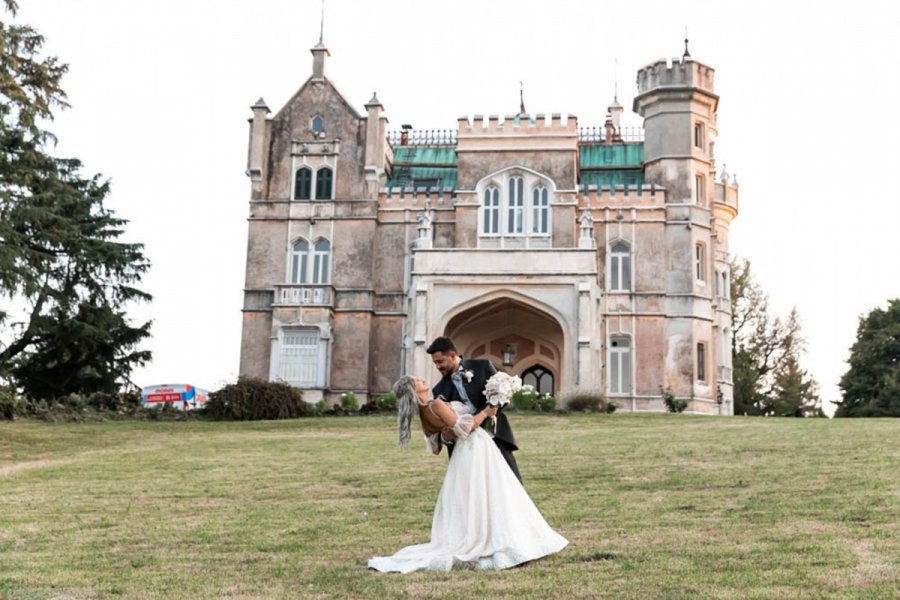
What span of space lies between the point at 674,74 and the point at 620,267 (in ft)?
24.2

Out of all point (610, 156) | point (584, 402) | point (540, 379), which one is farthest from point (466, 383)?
point (610, 156)

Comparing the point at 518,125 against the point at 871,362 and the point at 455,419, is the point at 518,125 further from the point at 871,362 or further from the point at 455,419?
the point at 455,419

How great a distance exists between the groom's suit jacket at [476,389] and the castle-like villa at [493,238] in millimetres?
27259

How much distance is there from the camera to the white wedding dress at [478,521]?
882 cm

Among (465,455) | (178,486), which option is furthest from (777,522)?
(178,486)

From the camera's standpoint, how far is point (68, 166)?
129ft

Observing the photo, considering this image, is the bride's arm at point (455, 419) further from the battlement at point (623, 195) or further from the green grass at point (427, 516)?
the battlement at point (623, 195)

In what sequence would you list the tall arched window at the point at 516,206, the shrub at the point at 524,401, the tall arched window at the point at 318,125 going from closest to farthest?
the shrub at the point at 524,401 < the tall arched window at the point at 516,206 < the tall arched window at the point at 318,125

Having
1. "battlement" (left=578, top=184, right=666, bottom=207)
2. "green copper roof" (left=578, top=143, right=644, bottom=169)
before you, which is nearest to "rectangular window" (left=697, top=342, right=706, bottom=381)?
"battlement" (left=578, top=184, right=666, bottom=207)

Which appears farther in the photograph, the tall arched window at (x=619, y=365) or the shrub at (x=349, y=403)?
the tall arched window at (x=619, y=365)

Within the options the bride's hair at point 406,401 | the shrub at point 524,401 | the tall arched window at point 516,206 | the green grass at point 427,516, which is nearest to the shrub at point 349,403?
the shrub at point 524,401

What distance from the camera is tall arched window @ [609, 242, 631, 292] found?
39.3 metres

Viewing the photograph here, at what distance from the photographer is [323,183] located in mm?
40781

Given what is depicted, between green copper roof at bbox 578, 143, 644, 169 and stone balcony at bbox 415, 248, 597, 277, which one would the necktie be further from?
green copper roof at bbox 578, 143, 644, 169
